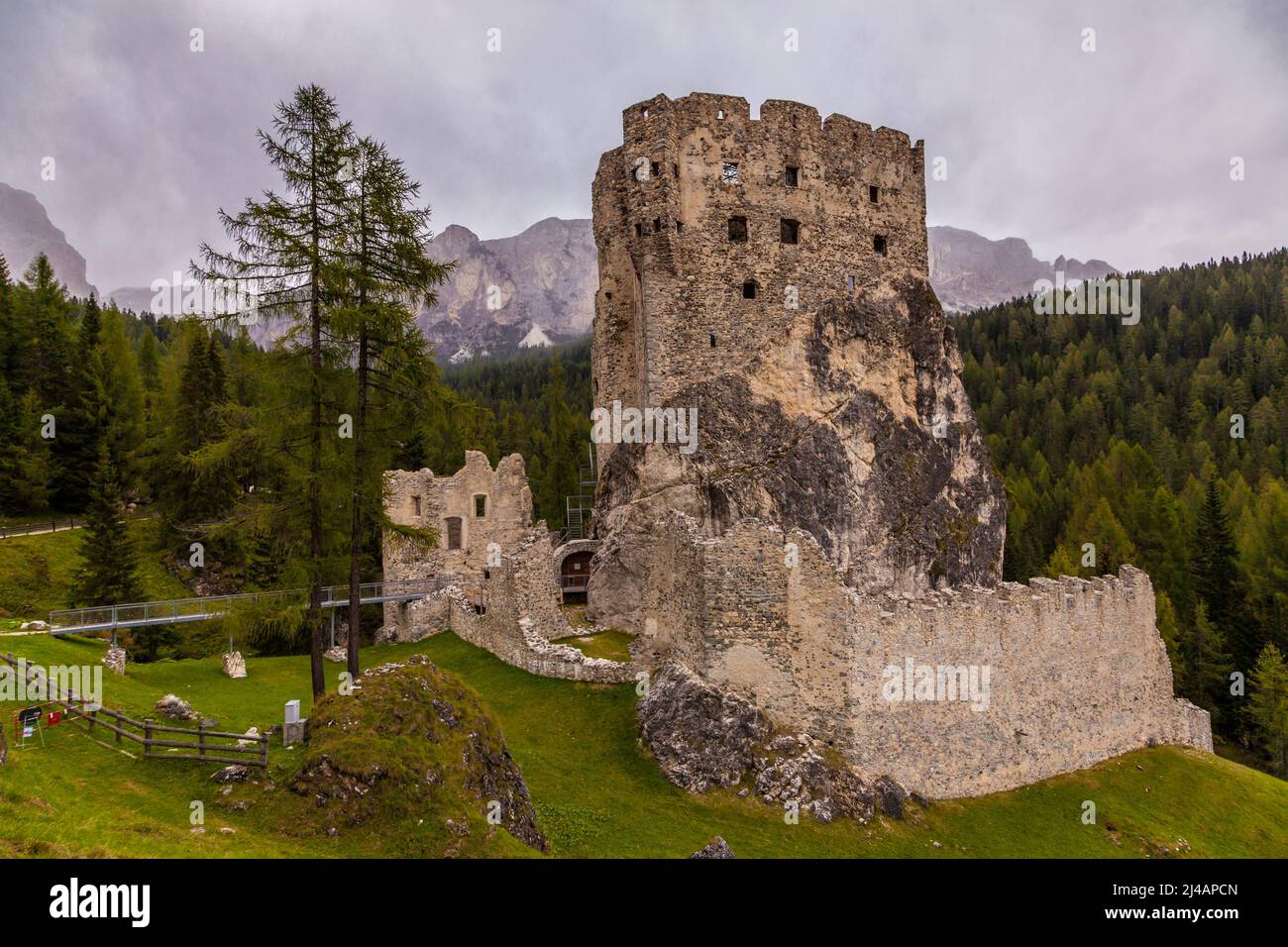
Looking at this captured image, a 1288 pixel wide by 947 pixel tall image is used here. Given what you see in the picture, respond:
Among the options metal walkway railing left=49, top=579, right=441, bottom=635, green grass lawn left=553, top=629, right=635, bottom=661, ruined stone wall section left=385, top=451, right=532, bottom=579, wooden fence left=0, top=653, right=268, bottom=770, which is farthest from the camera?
ruined stone wall section left=385, top=451, right=532, bottom=579

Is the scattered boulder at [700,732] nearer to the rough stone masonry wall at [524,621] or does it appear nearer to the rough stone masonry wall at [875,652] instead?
the rough stone masonry wall at [875,652]

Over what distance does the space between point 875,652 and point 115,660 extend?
23.1m

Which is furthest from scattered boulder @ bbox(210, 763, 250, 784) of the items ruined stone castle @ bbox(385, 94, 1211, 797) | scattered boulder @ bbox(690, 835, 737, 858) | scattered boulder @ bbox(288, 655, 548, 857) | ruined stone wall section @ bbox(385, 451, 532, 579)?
ruined stone wall section @ bbox(385, 451, 532, 579)

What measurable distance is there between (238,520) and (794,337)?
2303cm

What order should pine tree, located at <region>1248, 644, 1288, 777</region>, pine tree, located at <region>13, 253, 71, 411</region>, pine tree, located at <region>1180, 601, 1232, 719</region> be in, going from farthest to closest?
1. pine tree, located at <region>13, 253, 71, 411</region>
2. pine tree, located at <region>1180, 601, 1232, 719</region>
3. pine tree, located at <region>1248, 644, 1288, 777</region>

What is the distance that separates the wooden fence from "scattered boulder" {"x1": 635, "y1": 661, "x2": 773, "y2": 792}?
373 inches

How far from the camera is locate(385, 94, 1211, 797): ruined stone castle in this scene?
66.5 feet

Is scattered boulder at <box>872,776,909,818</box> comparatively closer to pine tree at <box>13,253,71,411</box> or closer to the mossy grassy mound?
the mossy grassy mound

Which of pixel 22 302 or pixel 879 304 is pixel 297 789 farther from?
pixel 22 302

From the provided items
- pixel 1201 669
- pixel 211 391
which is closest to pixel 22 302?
pixel 211 391

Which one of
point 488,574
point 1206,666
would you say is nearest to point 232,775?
point 488,574

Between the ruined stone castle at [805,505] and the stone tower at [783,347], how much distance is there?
0.10 m

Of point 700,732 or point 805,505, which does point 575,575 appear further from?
point 700,732

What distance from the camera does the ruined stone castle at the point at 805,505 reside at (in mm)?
20281
